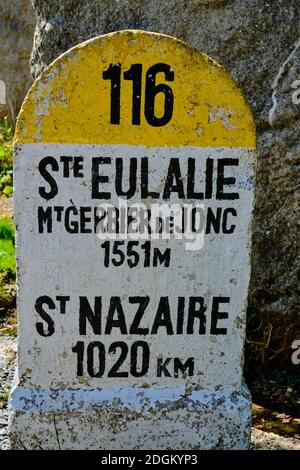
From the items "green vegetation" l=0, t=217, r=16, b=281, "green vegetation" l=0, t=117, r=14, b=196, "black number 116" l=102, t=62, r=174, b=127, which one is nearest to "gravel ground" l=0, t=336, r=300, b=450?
"green vegetation" l=0, t=217, r=16, b=281

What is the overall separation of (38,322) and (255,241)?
4.43 ft

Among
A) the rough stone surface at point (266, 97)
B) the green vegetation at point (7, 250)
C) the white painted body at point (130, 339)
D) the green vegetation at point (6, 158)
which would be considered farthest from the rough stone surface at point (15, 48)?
the white painted body at point (130, 339)

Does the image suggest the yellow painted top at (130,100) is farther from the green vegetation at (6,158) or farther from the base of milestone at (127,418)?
the green vegetation at (6,158)

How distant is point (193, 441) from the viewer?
3098 mm

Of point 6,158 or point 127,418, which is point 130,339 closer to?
point 127,418

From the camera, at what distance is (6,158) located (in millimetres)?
6816

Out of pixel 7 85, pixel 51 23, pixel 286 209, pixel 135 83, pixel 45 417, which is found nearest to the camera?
pixel 135 83

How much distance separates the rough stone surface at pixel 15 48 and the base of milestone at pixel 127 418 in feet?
15.0

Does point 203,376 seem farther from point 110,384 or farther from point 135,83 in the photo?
point 135,83

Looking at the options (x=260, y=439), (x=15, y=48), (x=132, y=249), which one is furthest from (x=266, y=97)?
(x=15, y=48)

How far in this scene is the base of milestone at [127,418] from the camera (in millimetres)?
3037

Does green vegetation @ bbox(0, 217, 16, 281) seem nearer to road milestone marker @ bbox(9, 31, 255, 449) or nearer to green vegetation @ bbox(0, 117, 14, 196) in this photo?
green vegetation @ bbox(0, 117, 14, 196)

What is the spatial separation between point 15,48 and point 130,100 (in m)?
4.78

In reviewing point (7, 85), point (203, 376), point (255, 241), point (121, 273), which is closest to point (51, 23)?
point (255, 241)
